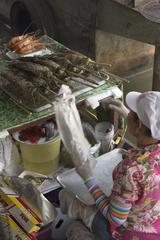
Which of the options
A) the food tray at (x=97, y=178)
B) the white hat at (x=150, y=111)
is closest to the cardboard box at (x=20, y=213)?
the food tray at (x=97, y=178)


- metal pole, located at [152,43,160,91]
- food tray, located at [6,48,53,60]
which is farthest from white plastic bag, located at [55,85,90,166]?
metal pole, located at [152,43,160,91]

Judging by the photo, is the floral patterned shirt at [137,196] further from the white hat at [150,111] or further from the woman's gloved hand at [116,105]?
the woman's gloved hand at [116,105]

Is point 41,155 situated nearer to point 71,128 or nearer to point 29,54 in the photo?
point 71,128

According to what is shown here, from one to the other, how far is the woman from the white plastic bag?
0.25m

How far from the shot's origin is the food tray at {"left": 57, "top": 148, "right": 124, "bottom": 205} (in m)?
2.42

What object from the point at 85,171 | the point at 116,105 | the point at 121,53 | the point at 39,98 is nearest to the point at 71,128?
the point at 85,171

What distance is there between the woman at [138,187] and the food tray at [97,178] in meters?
0.25

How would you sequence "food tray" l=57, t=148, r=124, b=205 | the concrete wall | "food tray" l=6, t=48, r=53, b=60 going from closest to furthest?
"food tray" l=57, t=148, r=124, b=205
"food tray" l=6, t=48, r=53, b=60
the concrete wall

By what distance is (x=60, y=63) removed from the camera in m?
2.76

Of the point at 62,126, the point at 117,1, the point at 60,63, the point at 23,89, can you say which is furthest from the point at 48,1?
the point at 62,126

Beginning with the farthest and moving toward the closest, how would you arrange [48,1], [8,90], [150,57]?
[150,57]
[48,1]
[8,90]

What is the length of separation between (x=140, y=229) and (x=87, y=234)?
1.16 ft

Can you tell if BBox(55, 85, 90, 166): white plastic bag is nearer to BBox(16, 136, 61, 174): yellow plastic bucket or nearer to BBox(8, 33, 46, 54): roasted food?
BBox(16, 136, 61, 174): yellow plastic bucket

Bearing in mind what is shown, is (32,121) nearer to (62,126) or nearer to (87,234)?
(62,126)
